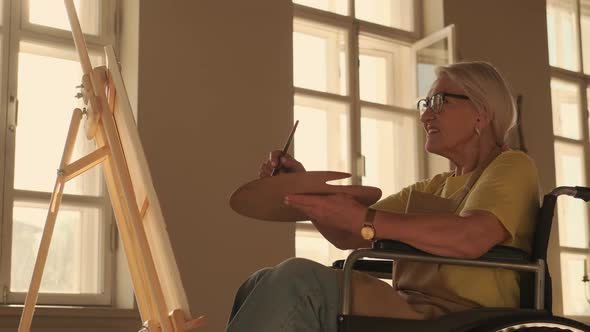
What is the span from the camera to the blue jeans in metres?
1.94

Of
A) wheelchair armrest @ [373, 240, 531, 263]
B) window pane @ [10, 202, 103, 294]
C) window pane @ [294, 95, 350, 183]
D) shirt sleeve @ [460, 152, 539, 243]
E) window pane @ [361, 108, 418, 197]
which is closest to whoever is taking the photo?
wheelchair armrest @ [373, 240, 531, 263]

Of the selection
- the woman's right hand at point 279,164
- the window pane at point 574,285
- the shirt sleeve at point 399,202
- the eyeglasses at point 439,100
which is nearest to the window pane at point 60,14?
the woman's right hand at point 279,164

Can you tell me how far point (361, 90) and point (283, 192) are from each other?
10.5ft

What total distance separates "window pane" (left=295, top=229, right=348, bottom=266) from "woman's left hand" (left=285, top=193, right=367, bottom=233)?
101 inches

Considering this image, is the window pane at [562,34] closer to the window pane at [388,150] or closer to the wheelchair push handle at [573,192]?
the window pane at [388,150]

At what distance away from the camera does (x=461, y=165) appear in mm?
2492

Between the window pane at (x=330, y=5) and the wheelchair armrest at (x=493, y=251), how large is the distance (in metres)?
3.07

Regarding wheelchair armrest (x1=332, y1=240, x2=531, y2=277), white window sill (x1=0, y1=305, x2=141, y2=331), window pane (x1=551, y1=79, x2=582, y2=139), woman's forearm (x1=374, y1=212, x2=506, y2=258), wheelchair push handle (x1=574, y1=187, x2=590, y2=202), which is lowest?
white window sill (x1=0, y1=305, x2=141, y2=331)

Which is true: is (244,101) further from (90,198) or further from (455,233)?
(455,233)

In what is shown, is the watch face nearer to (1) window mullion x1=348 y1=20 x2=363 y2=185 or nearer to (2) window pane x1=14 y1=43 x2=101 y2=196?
(2) window pane x1=14 y1=43 x2=101 y2=196

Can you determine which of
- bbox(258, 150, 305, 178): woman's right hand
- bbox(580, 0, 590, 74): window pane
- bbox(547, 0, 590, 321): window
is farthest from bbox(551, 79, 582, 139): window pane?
bbox(258, 150, 305, 178): woman's right hand

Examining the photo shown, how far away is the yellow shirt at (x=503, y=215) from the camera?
2168mm

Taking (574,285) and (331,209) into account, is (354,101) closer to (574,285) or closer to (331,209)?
(574,285)

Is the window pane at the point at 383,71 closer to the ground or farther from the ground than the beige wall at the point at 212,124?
farther from the ground
